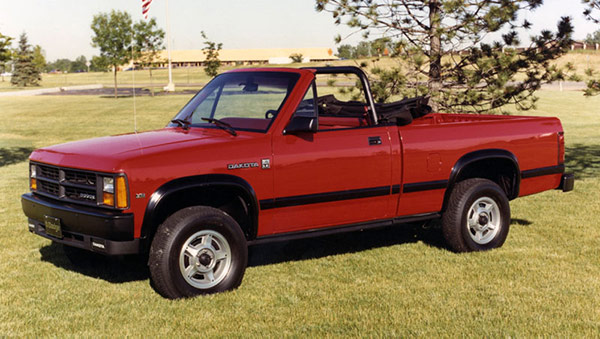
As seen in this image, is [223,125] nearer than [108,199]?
No

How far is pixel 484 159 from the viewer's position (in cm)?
705

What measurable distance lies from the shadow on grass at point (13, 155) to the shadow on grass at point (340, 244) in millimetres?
10545

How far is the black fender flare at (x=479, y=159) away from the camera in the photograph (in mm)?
6758

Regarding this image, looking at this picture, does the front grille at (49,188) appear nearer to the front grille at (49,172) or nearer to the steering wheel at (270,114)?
the front grille at (49,172)

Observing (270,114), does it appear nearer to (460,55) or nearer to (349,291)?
(349,291)

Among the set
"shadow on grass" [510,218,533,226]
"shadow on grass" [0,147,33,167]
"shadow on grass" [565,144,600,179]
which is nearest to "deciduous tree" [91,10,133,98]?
"shadow on grass" [0,147,33,167]

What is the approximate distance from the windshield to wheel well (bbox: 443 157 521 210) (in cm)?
200

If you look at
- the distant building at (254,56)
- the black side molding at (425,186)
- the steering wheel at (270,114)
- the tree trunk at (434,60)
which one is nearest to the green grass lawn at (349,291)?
the black side molding at (425,186)

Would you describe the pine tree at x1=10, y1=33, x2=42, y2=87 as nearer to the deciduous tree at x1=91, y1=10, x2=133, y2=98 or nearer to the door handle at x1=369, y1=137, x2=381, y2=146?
the deciduous tree at x1=91, y1=10, x2=133, y2=98

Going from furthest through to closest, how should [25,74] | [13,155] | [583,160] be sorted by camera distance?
[25,74]
[13,155]
[583,160]

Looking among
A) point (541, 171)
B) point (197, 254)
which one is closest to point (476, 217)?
point (541, 171)

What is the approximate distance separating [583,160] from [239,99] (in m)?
10.3

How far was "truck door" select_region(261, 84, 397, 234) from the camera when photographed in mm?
5844

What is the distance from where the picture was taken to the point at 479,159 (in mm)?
6875
